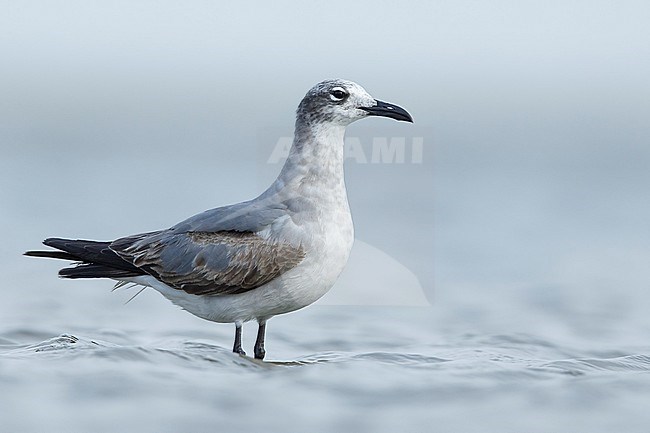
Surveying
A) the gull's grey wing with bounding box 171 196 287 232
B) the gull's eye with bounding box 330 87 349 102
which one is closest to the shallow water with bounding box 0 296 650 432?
the gull's grey wing with bounding box 171 196 287 232

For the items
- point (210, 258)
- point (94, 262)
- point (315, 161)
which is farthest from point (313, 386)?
point (94, 262)

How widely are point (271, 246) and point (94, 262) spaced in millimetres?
1497

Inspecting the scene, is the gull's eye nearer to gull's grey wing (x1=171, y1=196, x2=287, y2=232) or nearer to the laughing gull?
the laughing gull

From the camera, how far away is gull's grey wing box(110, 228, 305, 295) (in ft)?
27.5

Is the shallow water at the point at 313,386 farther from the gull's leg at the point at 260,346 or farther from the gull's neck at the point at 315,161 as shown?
the gull's neck at the point at 315,161

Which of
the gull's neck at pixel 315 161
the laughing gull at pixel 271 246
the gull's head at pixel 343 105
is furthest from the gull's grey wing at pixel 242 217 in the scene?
the gull's head at pixel 343 105

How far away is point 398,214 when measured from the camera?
15.5m

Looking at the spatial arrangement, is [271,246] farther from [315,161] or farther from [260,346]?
[260,346]

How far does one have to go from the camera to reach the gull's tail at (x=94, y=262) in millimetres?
8969

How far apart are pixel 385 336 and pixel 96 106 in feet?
112

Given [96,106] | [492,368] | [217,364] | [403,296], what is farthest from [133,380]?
[96,106]

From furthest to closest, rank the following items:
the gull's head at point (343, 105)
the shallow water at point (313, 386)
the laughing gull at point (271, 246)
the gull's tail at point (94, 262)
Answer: the gull's tail at point (94, 262), the gull's head at point (343, 105), the laughing gull at point (271, 246), the shallow water at point (313, 386)

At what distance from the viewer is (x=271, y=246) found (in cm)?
839

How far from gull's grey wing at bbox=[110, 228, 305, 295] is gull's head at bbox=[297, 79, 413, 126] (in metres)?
1.01
